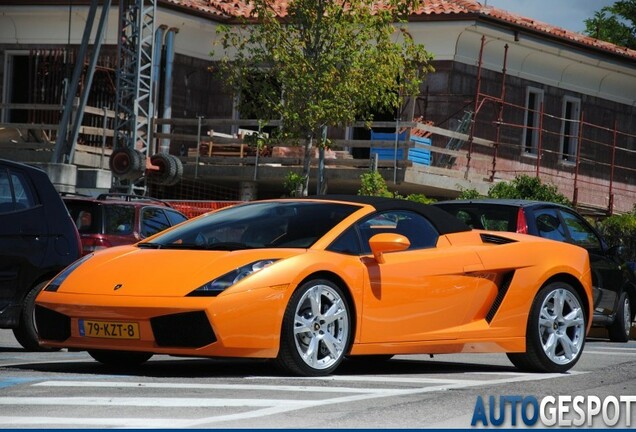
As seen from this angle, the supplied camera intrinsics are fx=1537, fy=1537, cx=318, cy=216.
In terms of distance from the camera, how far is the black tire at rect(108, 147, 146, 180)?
29.2 meters

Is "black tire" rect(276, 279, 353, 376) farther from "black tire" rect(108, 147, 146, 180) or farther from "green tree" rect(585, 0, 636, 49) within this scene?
"green tree" rect(585, 0, 636, 49)

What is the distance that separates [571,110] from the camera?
132 feet

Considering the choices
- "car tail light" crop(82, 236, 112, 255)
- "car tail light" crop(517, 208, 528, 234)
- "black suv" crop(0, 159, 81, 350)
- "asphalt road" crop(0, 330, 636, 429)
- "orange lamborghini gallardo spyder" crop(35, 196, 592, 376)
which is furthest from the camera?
"car tail light" crop(82, 236, 112, 255)

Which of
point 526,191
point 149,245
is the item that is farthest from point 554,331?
point 526,191

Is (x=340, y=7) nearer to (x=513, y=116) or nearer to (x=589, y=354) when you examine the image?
(x=513, y=116)

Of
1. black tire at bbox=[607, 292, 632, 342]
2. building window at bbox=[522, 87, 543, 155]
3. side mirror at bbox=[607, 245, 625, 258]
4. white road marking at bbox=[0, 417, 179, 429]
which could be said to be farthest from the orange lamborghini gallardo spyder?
building window at bbox=[522, 87, 543, 155]

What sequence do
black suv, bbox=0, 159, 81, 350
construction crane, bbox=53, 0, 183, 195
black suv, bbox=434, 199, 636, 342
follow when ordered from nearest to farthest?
A: 1. black suv, bbox=0, 159, 81, 350
2. black suv, bbox=434, 199, 636, 342
3. construction crane, bbox=53, 0, 183, 195

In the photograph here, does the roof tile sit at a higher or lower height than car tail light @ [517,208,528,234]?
higher

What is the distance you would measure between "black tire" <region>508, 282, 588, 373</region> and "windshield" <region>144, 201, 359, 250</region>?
1.71 metres

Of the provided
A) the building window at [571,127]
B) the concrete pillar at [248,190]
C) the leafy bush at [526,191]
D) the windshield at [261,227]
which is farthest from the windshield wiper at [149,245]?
the building window at [571,127]

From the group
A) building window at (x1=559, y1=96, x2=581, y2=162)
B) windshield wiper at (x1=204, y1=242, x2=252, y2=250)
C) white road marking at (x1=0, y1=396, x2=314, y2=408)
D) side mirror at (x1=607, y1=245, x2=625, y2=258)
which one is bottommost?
white road marking at (x1=0, y1=396, x2=314, y2=408)

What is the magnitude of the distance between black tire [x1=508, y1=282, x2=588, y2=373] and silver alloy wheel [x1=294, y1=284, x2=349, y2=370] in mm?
1869

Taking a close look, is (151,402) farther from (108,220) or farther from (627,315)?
(627,315)

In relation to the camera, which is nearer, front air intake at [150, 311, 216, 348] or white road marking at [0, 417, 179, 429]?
white road marking at [0, 417, 179, 429]
